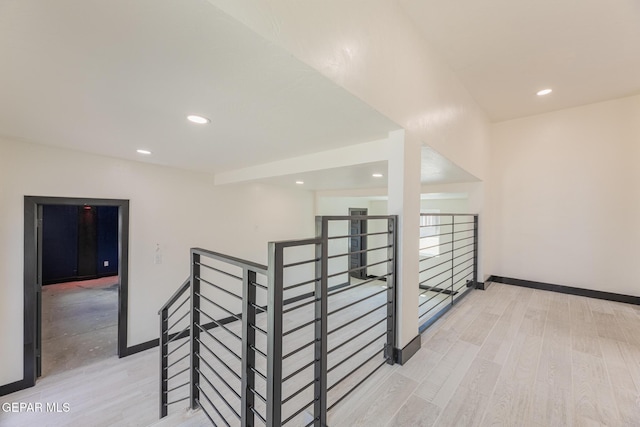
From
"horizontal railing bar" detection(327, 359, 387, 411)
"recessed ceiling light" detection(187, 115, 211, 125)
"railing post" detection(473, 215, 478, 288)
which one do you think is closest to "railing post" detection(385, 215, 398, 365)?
"horizontal railing bar" detection(327, 359, 387, 411)

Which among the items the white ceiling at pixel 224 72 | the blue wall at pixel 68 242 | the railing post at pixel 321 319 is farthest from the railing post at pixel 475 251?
the blue wall at pixel 68 242

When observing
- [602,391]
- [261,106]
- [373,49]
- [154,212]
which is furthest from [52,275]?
[602,391]

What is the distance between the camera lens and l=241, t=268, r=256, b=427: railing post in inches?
48.4

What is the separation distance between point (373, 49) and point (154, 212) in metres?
Answer: 3.56

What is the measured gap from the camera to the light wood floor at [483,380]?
1.53 metres

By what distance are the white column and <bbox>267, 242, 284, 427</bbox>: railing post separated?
1179 mm

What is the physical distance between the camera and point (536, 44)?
2.31 metres

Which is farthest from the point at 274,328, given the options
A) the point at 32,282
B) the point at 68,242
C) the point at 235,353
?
the point at 68,242

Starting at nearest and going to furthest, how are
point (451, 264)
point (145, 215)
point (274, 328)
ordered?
1. point (274, 328)
2. point (145, 215)
3. point (451, 264)

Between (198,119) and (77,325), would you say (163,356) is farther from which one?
(77,325)

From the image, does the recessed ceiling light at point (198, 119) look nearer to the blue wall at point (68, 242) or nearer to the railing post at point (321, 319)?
the railing post at point (321, 319)

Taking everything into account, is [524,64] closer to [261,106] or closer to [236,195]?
[261,106]

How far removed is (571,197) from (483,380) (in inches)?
150

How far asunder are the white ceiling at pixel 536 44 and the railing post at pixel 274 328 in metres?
2.11
